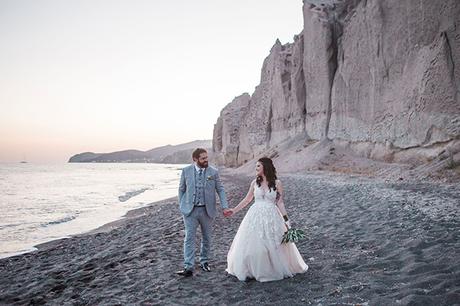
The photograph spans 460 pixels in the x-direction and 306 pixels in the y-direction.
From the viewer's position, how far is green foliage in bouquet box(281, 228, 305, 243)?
550cm

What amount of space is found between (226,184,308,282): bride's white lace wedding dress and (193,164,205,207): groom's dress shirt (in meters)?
0.89

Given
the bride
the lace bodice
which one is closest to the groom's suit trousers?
the bride

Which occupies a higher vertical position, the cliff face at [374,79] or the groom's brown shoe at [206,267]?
the cliff face at [374,79]

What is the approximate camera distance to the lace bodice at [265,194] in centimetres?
598

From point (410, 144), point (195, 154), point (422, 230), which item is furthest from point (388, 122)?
point (195, 154)

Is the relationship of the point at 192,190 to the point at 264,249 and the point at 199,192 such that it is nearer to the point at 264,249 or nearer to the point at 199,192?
the point at 199,192

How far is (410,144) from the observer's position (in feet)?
65.3

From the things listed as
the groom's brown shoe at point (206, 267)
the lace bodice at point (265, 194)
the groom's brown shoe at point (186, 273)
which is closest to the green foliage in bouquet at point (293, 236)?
the lace bodice at point (265, 194)

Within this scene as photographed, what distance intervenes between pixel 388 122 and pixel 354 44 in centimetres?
834

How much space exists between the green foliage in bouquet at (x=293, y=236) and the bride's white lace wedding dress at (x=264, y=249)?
0.12m

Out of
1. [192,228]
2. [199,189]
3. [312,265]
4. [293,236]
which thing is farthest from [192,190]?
[312,265]

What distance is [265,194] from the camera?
602 centimetres

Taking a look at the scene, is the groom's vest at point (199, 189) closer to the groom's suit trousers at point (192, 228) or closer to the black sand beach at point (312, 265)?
the groom's suit trousers at point (192, 228)

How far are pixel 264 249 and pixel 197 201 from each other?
1431 millimetres
